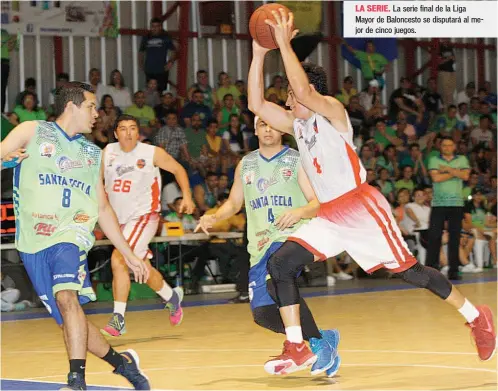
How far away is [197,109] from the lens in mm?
18500

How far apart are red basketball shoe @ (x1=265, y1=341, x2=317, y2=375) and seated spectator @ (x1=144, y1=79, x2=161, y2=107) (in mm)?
12055

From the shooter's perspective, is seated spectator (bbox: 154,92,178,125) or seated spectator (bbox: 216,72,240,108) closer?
seated spectator (bbox: 154,92,178,125)

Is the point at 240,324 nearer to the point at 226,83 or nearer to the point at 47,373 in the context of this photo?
the point at 47,373

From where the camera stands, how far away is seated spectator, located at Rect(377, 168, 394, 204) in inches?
701

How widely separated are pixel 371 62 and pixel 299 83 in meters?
16.1

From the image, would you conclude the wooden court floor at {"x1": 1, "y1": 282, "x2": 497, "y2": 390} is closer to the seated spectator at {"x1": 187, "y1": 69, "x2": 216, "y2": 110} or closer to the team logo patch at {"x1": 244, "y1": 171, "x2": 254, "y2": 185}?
the team logo patch at {"x1": 244, "y1": 171, "x2": 254, "y2": 185}

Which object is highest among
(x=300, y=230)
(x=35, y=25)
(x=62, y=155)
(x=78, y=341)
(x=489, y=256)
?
(x=35, y=25)

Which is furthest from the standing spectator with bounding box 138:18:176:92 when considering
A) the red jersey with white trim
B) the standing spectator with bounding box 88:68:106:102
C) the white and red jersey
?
the red jersey with white trim

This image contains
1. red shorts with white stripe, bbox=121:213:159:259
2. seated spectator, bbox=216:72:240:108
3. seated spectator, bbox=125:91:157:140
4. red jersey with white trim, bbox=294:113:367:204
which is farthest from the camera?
seated spectator, bbox=216:72:240:108

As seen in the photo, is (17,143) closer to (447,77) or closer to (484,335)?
(484,335)

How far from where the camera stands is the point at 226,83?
19391 mm

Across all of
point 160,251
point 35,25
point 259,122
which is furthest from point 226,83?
point 259,122

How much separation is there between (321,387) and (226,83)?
12918 millimetres

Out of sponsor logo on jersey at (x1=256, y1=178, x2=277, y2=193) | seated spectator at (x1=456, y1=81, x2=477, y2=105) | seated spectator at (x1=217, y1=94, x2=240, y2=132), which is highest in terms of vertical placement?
seated spectator at (x1=456, y1=81, x2=477, y2=105)
